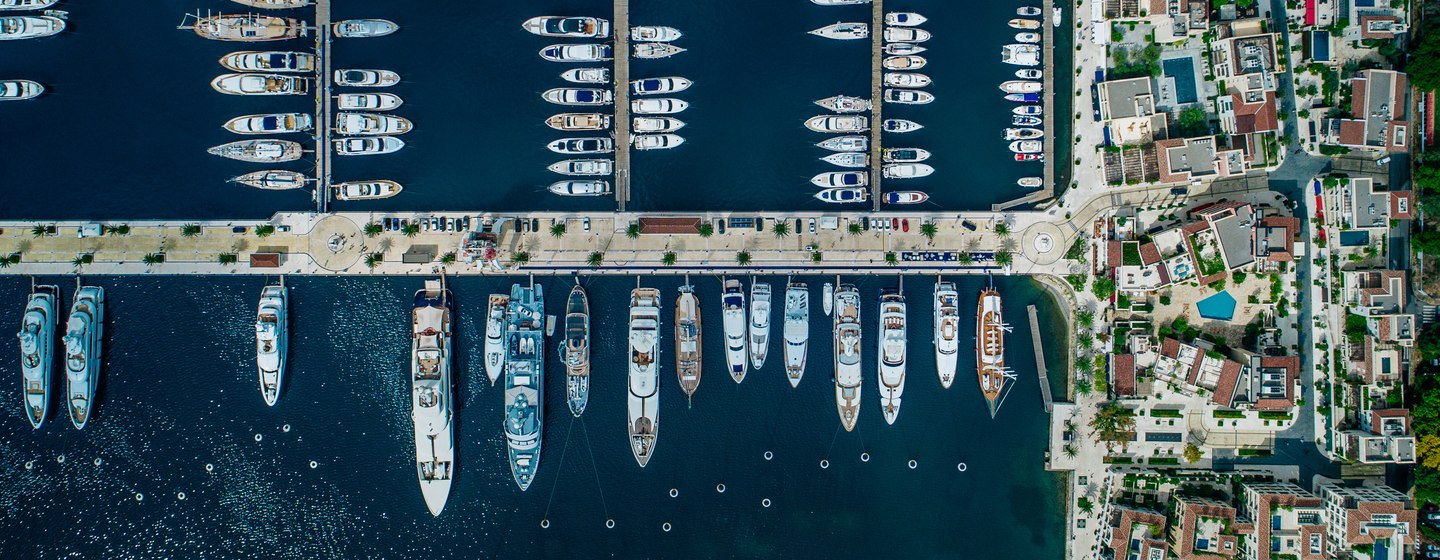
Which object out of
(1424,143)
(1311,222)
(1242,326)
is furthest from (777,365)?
(1424,143)

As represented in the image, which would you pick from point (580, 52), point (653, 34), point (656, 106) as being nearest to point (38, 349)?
point (580, 52)

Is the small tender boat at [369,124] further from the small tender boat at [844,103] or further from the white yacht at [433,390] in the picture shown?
the small tender boat at [844,103]

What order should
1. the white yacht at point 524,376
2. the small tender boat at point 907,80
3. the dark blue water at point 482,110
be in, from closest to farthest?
the white yacht at point 524,376
the dark blue water at point 482,110
the small tender boat at point 907,80

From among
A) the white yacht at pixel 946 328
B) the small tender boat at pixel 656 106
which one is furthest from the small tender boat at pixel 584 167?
the white yacht at pixel 946 328

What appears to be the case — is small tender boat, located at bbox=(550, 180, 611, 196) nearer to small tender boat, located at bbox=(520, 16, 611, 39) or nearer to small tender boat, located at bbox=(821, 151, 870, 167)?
small tender boat, located at bbox=(520, 16, 611, 39)

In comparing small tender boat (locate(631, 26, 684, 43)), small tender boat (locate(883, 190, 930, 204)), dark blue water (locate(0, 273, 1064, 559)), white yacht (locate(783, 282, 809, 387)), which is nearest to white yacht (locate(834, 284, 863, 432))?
dark blue water (locate(0, 273, 1064, 559))

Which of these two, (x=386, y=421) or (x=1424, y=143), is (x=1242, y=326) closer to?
(x=1424, y=143)

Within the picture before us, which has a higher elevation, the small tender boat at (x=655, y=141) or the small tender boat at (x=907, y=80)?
the small tender boat at (x=907, y=80)

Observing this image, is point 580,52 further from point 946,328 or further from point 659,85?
point 946,328
